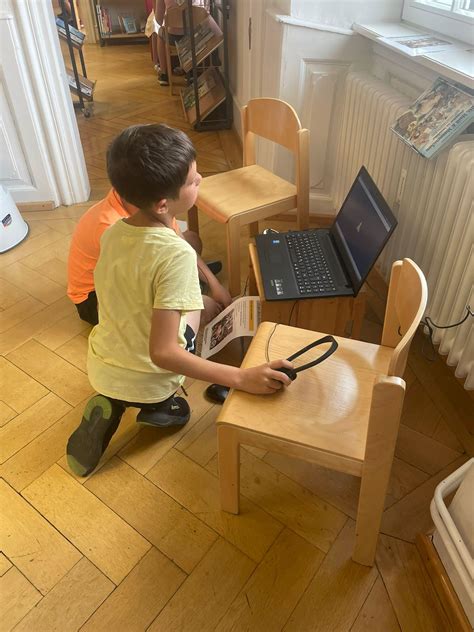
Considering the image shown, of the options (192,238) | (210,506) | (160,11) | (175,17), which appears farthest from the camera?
(160,11)

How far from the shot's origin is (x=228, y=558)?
3.57 feet

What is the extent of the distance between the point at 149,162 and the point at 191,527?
83 centimetres

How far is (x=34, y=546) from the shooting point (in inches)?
43.9

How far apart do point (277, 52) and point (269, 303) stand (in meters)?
1.21

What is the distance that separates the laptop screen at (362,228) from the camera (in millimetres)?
1259

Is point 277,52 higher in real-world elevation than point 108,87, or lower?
higher

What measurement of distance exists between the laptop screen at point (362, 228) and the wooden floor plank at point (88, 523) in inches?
33.4

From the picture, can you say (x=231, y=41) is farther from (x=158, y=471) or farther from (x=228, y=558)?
(x=228, y=558)

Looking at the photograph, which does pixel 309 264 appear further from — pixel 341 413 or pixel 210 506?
pixel 210 506

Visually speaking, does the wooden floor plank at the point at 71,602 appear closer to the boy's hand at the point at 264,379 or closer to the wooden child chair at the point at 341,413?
the wooden child chair at the point at 341,413

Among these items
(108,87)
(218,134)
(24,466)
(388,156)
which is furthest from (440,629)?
(108,87)

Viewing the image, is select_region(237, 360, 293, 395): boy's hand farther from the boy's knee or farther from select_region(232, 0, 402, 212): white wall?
select_region(232, 0, 402, 212): white wall

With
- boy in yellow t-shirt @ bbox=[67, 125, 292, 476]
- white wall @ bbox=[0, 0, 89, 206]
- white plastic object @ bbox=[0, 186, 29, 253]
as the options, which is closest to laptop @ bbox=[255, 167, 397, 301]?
boy in yellow t-shirt @ bbox=[67, 125, 292, 476]

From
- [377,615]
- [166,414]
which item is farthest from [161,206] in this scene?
[377,615]
